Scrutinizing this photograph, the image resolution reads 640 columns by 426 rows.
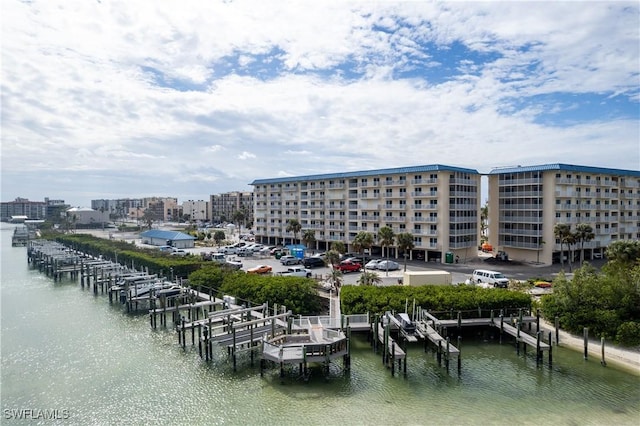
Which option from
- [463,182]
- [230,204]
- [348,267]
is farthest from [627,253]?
[230,204]

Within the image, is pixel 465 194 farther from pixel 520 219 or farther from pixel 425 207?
pixel 520 219

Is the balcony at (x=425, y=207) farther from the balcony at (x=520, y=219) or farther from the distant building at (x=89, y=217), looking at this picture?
the distant building at (x=89, y=217)

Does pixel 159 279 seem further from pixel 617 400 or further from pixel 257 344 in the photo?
pixel 617 400

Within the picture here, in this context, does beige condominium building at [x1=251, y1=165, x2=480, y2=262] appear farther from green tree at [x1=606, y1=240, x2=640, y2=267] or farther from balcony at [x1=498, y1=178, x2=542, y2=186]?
green tree at [x1=606, y1=240, x2=640, y2=267]

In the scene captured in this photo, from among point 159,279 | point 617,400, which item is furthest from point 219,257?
point 617,400

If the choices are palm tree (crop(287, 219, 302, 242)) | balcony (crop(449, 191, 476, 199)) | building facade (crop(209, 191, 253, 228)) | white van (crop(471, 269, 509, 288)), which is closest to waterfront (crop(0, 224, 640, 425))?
white van (crop(471, 269, 509, 288))
